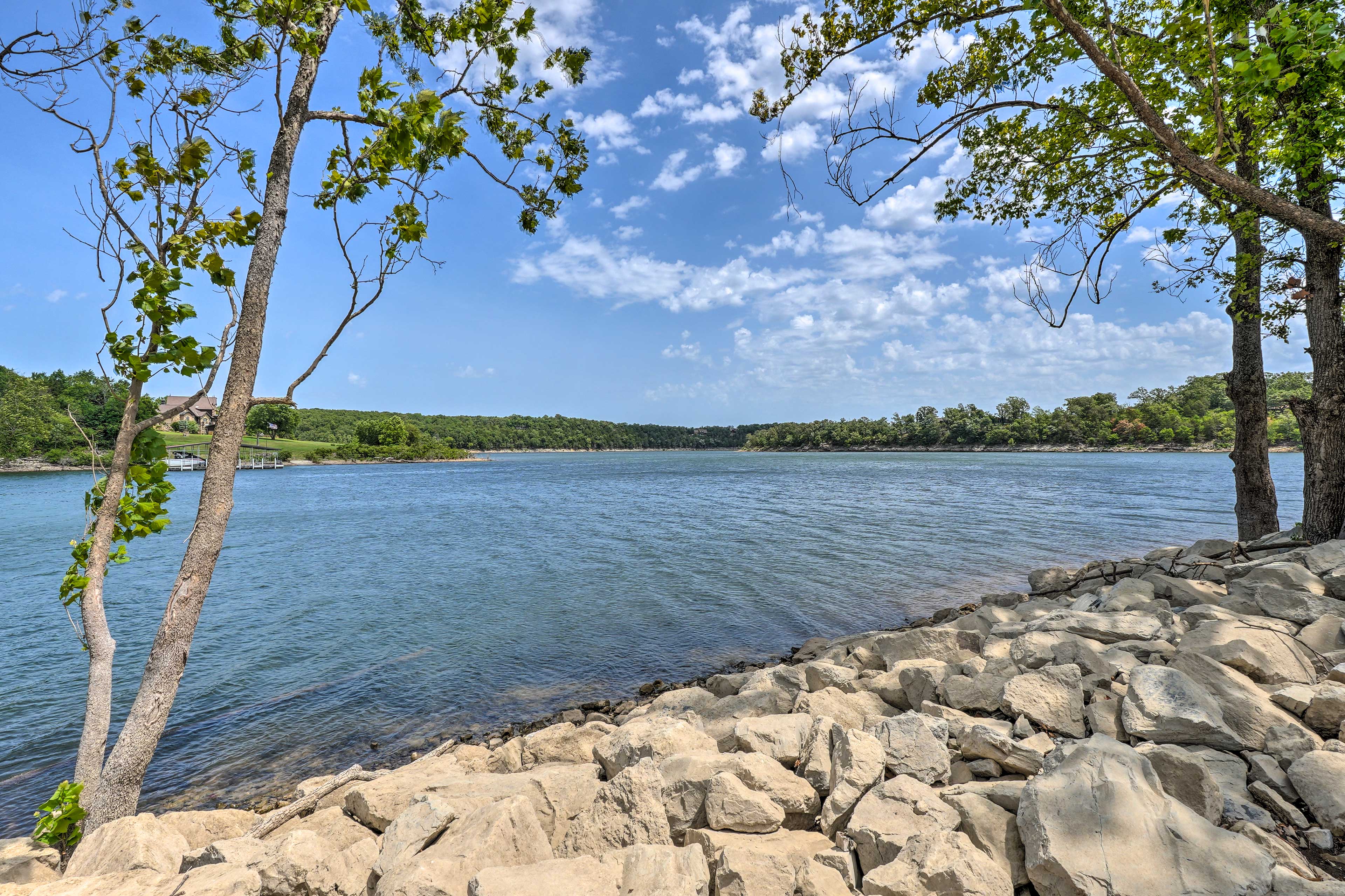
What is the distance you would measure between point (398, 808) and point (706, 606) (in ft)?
31.8

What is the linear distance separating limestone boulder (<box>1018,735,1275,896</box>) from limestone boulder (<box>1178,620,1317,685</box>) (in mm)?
2199

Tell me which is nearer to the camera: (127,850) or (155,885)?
(155,885)

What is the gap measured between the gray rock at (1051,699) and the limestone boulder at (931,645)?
1.96 meters

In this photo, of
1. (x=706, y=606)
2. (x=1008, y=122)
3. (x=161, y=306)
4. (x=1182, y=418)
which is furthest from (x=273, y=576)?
(x=1182, y=418)

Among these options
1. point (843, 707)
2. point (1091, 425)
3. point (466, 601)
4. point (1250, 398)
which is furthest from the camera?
point (1091, 425)

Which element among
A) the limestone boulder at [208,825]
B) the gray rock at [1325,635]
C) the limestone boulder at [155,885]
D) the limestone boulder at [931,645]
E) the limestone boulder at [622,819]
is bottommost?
the limestone boulder at [208,825]

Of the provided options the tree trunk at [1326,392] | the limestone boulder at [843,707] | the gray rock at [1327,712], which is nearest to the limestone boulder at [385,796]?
the limestone boulder at [843,707]

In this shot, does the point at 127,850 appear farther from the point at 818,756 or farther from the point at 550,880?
the point at 818,756

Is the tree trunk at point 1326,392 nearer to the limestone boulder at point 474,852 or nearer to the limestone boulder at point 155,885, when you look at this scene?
the limestone boulder at point 474,852

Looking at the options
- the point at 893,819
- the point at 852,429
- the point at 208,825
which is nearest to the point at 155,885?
the point at 208,825

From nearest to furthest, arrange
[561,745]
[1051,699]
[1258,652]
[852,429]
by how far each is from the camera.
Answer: [1051,699]
[1258,652]
[561,745]
[852,429]

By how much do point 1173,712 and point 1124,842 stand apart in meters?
1.48

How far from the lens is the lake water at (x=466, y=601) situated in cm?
773

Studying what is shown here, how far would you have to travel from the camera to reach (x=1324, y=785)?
277cm
